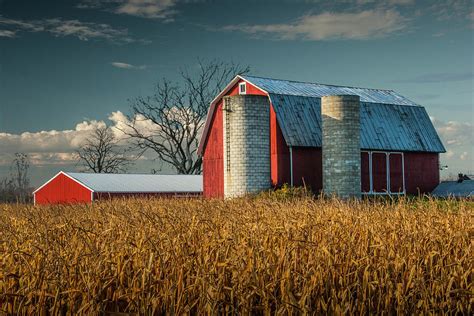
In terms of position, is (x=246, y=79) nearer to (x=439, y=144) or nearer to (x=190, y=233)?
(x=439, y=144)

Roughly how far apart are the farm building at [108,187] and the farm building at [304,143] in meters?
7.90

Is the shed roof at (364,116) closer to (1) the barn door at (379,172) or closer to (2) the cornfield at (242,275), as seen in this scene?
(1) the barn door at (379,172)

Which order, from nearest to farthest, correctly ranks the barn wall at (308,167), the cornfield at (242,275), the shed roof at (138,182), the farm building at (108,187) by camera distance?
the cornfield at (242,275), the barn wall at (308,167), the farm building at (108,187), the shed roof at (138,182)

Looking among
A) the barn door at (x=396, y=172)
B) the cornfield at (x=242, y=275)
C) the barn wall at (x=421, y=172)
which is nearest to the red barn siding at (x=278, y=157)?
the barn door at (x=396, y=172)

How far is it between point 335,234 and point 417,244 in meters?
1.08

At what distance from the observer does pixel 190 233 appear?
320 inches

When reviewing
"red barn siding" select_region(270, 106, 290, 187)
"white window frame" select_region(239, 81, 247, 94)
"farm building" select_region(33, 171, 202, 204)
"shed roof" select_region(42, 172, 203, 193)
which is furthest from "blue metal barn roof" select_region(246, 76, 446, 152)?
"shed roof" select_region(42, 172, 203, 193)

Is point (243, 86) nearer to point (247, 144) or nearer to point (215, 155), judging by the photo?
point (215, 155)

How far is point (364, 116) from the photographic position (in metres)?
30.5

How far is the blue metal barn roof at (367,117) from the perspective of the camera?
90.9 ft

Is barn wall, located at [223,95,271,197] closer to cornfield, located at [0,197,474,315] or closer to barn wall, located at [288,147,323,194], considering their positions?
barn wall, located at [288,147,323,194]

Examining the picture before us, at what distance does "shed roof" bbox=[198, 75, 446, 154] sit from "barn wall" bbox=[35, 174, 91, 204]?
353 inches

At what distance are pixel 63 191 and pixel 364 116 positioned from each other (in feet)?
60.1

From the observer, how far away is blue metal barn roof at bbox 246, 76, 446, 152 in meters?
27.7
